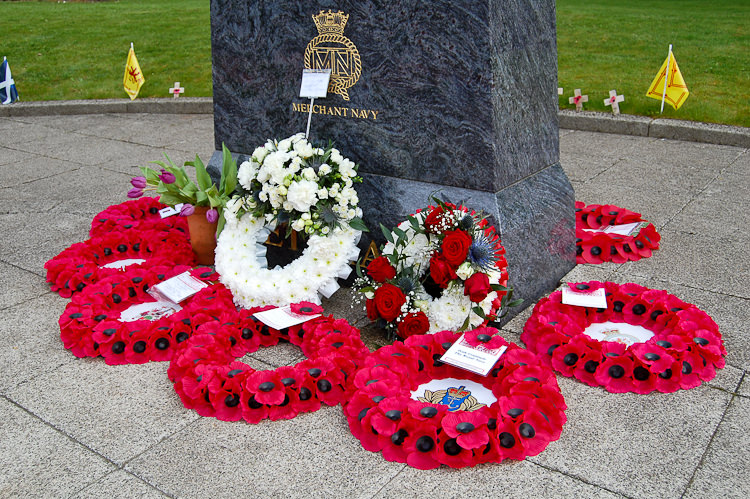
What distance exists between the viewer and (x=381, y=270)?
11.2 ft

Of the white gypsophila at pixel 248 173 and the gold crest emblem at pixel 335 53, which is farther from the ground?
the gold crest emblem at pixel 335 53

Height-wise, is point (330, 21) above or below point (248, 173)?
above

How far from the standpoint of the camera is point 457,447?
2568 mm

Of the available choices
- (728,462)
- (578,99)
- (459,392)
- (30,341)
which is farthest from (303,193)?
(578,99)

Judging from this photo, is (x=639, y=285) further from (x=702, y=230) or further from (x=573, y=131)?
(x=573, y=131)

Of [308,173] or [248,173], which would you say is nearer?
[308,173]

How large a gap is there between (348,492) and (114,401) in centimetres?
121

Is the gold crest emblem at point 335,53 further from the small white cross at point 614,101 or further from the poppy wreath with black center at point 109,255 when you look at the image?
the small white cross at point 614,101

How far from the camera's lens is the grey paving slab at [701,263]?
3959 mm

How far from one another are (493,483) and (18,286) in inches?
124

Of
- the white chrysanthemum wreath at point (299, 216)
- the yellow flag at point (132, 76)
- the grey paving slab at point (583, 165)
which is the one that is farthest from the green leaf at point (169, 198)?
the yellow flag at point (132, 76)

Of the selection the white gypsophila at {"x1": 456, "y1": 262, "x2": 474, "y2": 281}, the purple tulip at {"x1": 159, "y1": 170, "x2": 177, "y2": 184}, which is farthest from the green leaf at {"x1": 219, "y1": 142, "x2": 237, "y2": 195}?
the white gypsophila at {"x1": 456, "y1": 262, "x2": 474, "y2": 281}

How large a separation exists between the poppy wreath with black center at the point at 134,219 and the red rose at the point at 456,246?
7.43 feet

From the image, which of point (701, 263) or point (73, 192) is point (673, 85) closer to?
point (701, 263)
